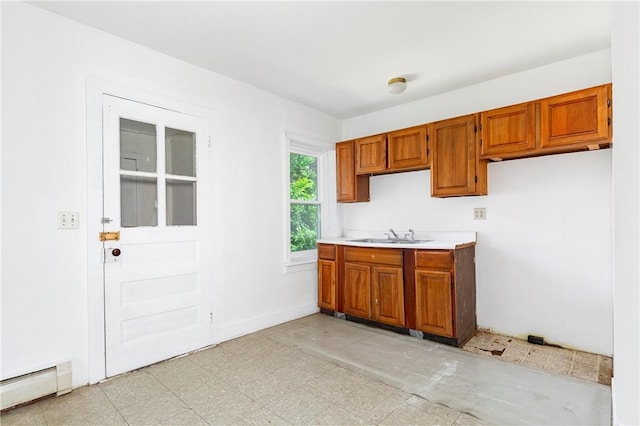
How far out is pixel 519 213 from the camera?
3129 mm

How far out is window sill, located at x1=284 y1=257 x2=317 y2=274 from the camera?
3.75 meters

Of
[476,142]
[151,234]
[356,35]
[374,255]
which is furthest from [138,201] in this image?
[476,142]

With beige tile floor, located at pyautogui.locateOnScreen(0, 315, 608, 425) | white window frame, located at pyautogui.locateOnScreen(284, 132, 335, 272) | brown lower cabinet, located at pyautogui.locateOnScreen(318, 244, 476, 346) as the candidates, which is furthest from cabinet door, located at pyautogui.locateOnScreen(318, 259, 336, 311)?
beige tile floor, located at pyautogui.locateOnScreen(0, 315, 608, 425)

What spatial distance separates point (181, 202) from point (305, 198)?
1.70m

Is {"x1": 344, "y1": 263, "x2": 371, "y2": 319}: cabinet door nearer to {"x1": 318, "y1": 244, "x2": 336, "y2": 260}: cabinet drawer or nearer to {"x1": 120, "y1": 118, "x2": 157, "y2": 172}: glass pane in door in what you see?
{"x1": 318, "y1": 244, "x2": 336, "y2": 260}: cabinet drawer

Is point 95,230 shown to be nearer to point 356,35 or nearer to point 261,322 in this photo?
point 261,322

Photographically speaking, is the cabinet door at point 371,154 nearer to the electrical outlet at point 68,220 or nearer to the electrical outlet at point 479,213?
the electrical outlet at point 479,213

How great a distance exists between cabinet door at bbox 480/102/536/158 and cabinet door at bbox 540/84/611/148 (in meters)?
0.09

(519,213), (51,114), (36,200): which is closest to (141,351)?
(36,200)

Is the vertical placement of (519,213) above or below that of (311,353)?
above

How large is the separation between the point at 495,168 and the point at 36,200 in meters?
3.82

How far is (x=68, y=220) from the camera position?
7.43 ft

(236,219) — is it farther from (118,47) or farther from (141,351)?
(118,47)

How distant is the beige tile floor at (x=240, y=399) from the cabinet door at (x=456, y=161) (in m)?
1.61
